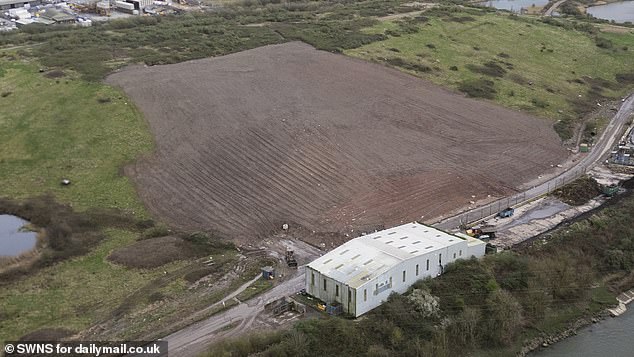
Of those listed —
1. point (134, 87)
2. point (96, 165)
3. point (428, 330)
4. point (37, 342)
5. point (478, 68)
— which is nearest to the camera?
point (37, 342)

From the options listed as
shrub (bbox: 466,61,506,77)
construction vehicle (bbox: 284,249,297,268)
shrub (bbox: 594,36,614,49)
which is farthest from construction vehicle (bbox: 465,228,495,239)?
shrub (bbox: 594,36,614,49)

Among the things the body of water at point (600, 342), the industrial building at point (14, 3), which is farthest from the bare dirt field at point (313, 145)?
the industrial building at point (14, 3)

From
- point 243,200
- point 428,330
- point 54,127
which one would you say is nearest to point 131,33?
point 54,127

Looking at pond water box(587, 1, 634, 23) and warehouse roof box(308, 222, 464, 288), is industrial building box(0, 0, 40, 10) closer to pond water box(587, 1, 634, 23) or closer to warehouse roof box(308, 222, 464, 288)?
warehouse roof box(308, 222, 464, 288)

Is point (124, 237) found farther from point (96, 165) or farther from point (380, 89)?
point (380, 89)

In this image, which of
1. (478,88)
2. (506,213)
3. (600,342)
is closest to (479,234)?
(506,213)

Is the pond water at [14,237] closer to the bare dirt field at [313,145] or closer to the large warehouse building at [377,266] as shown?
the bare dirt field at [313,145]
